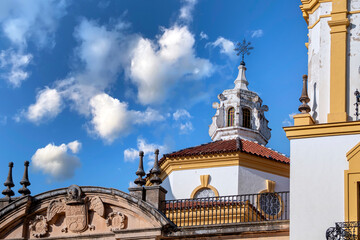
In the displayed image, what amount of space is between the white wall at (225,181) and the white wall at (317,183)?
6103 millimetres

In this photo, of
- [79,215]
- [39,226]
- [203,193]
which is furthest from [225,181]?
[39,226]

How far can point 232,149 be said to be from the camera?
2720cm

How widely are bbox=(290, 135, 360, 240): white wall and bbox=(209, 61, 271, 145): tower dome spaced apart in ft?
30.3

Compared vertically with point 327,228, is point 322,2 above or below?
above

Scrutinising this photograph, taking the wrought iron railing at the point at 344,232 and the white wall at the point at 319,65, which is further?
the white wall at the point at 319,65

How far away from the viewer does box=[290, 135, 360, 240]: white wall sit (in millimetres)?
20312

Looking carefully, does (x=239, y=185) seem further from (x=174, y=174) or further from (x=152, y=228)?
(x=152, y=228)

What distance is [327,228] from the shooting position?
2014 cm

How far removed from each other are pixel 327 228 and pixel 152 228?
15.7 ft

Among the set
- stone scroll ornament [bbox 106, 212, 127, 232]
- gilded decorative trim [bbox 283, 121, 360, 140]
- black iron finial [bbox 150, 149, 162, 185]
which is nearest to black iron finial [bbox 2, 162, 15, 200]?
stone scroll ornament [bbox 106, 212, 127, 232]

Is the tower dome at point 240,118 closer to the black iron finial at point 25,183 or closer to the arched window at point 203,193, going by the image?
the arched window at point 203,193

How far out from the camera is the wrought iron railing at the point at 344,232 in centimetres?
1961

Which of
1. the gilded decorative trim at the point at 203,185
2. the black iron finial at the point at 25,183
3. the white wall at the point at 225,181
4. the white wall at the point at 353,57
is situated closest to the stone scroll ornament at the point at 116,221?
the black iron finial at the point at 25,183

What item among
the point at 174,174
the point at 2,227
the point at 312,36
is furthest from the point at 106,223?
the point at 312,36
